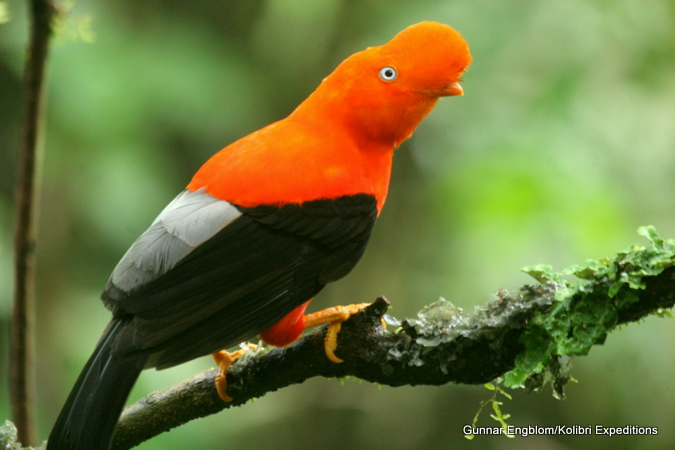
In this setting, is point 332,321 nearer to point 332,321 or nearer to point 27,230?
point 332,321

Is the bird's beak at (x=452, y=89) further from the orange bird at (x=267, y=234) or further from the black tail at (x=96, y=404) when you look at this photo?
the black tail at (x=96, y=404)

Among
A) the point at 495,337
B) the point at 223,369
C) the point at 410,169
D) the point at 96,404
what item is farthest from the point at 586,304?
the point at 410,169

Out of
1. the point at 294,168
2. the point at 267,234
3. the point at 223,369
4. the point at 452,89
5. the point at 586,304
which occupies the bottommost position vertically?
the point at 223,369

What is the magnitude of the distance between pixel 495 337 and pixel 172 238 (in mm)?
1028

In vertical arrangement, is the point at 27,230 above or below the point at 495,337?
above

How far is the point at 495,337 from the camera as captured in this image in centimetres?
177

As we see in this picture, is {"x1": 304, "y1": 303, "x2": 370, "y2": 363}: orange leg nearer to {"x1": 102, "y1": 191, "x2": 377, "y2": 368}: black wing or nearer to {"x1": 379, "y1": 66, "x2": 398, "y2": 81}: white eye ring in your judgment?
{"x1": 102, "y1": 191, "x2": 377, "y2": 368}: black wing

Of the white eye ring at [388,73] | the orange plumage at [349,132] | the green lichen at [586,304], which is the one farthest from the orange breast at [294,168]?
the green lichen at [586,304]

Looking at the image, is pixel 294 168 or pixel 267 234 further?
pixel 294 168

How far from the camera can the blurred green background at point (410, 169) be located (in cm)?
350

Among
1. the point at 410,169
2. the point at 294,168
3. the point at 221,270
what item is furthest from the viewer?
the point at 410,169

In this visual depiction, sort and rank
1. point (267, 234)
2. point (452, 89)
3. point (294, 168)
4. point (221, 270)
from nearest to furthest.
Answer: point (221, 270), point (267, 234), point (294, 168), point (452, 89)

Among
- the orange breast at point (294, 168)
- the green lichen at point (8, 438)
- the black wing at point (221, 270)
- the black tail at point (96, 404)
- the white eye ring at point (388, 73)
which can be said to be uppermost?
the white eye ring at point (388, 73)

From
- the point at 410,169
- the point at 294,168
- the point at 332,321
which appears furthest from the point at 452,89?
the point at 410,169
